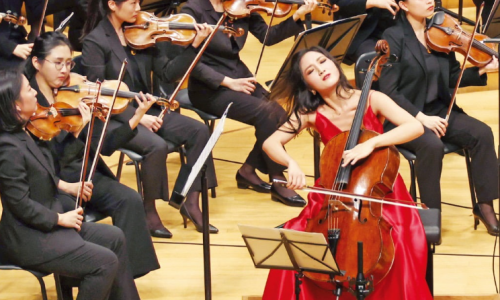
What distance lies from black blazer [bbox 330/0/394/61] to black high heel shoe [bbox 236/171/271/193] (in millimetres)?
745

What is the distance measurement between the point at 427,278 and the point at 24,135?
1.42 m

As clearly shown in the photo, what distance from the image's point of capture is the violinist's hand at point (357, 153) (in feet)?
8.78

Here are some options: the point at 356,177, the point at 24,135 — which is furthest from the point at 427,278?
the point at 24,135

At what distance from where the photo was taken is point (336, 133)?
118 inches

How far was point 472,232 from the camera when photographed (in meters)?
3.67

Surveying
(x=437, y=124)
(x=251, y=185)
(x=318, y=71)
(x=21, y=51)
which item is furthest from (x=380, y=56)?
(x=21, y=51)

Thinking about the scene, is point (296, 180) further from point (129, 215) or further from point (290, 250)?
point (129, 215)

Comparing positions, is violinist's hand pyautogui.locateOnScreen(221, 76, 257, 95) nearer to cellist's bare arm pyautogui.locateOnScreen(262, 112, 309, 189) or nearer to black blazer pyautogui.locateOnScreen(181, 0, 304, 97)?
black blazer pyautogui.locateOnScreen(181, 0, 304, 97)

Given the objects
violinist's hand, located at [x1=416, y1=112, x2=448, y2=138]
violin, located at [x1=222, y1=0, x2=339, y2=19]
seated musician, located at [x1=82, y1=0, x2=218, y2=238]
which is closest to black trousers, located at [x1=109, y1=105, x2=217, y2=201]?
seated musician, located at [x1=82, y1=0, x2=218, y2=238]

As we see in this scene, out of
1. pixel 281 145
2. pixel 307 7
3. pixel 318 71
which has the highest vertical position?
pixel 318 71

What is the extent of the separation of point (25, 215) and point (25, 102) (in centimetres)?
37

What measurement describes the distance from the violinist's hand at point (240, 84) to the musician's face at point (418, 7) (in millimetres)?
770

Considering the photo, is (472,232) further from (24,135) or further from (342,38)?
(24,135)

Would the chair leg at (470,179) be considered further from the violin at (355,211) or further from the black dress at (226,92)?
the violin at (355,211)
